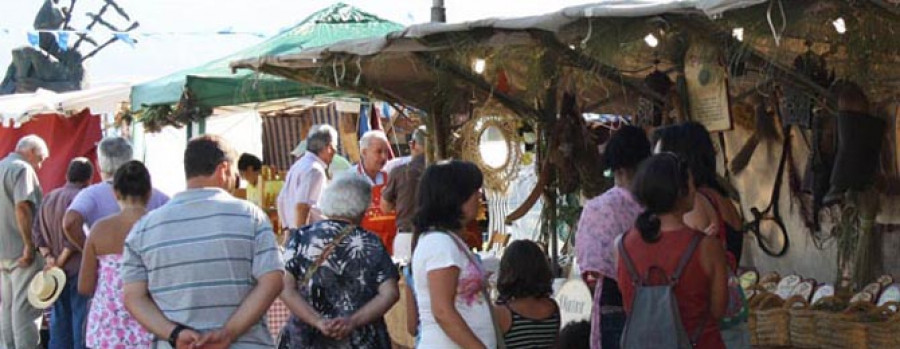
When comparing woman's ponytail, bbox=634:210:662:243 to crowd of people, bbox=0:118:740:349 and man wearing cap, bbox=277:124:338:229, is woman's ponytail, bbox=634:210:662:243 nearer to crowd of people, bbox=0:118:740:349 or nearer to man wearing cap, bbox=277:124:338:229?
crowd of people, bbox=0:118:740:349

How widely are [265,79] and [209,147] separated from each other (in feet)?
17.4

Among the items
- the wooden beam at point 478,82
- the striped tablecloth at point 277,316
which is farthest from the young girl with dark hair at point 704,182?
the striped tablecloth at point 277,316

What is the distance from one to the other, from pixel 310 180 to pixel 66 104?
564 centimetres

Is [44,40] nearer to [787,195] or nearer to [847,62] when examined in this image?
Answer: [787,195]

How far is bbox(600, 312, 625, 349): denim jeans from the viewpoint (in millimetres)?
5301

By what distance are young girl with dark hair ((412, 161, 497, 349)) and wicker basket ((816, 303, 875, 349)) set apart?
2.59m

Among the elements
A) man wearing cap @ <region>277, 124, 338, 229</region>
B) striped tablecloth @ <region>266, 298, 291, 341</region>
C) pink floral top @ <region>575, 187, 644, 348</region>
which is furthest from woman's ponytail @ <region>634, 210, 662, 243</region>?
man wearing cap @ <region>277, 124, 338, 229</region>

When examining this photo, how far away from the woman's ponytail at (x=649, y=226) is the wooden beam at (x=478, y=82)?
3.35 m

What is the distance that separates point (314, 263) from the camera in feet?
19.3

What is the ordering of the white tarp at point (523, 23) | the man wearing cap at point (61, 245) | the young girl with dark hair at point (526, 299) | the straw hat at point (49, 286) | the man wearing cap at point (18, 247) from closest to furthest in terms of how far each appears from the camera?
the young girl with dark hair at point (526, 299) < the white tarp at point (523, 23) < the straw hat at point (49, 286) < the man wearing cap at point (61, 245) < the man wearing cap at point (18, 247)

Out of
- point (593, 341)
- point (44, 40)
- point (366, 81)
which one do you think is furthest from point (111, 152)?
point (44, 40)

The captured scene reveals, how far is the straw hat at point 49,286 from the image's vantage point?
902 cm

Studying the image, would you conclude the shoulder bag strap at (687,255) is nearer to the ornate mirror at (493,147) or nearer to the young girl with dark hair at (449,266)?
the young girl with dark hair at (449,266)

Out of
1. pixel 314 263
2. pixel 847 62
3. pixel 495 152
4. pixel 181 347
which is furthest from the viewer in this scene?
pixel 495 152
